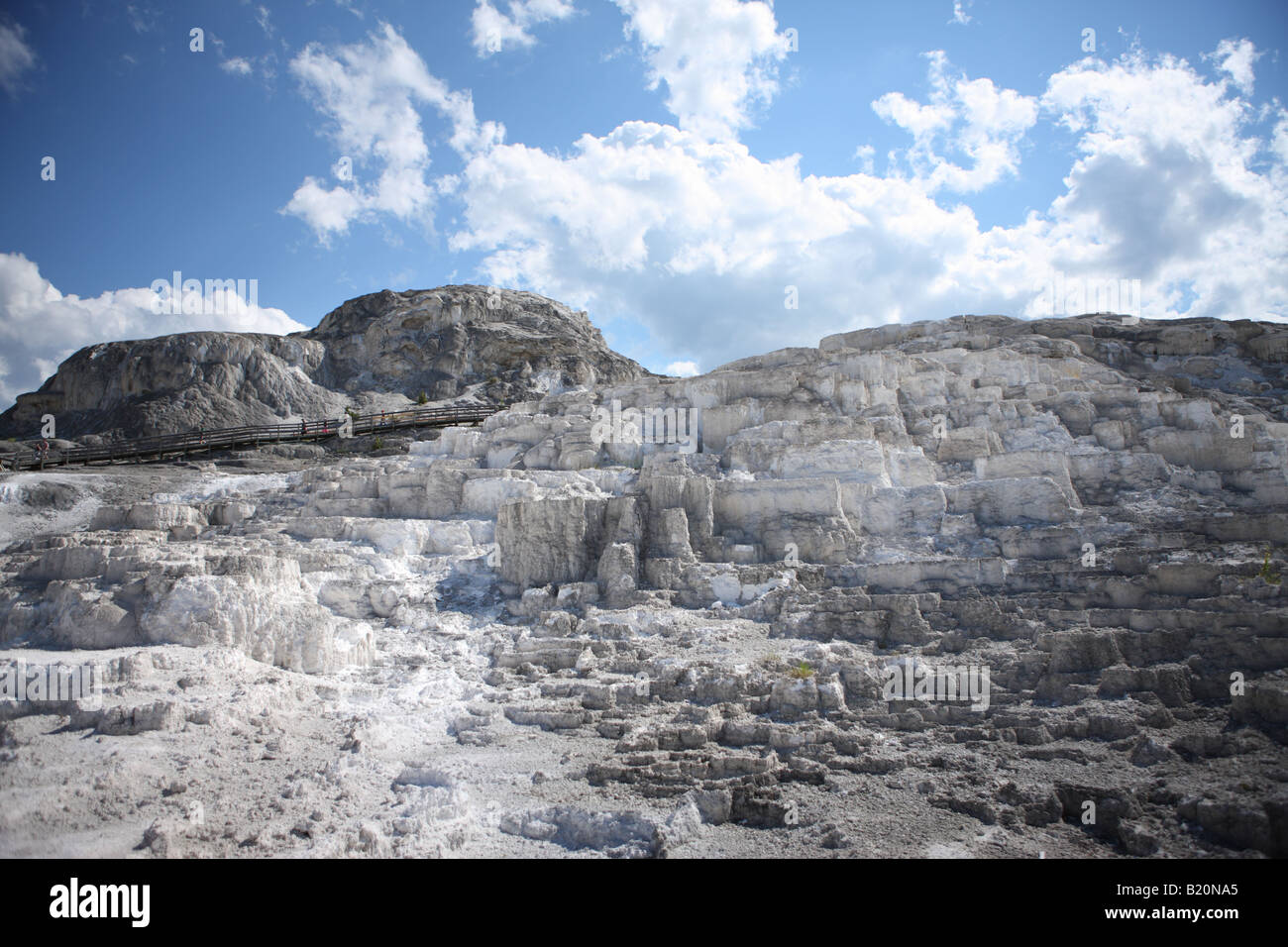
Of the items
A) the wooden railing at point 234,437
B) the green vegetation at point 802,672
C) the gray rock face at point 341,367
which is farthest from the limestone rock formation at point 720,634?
the gray rock face at point 341,367

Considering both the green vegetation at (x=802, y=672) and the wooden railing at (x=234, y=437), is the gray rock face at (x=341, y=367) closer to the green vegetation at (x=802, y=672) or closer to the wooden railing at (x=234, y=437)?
the wooden railing at (x=234, y=437)

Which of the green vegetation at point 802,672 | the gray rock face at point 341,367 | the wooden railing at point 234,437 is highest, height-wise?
the gray rock face at point 341,367

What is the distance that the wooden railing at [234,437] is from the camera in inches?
925

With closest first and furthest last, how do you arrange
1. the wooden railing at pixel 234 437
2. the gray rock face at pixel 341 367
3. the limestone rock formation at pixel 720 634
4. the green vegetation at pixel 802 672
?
the limestone rock formation at pixel 720 634
the green vegetation at pixel 802 672
the wooden railing at pixel 234 437
the gray rock face at pixel 341 367

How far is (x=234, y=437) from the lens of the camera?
2647 cm

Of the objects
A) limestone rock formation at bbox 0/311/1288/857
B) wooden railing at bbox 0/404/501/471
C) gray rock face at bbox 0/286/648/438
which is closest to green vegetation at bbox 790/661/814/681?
limestone rock formation at bbox 0/311/1288/857

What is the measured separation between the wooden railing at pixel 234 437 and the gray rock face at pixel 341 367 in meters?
4.34

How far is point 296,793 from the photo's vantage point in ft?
20.1

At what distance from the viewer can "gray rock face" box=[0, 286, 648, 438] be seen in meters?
32.0

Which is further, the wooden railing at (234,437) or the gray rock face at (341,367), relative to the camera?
the gray rock face at (341,367)
